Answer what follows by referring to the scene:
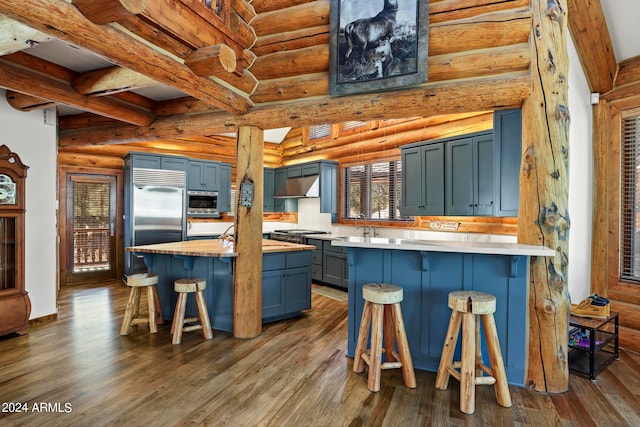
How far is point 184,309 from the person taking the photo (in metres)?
3.54

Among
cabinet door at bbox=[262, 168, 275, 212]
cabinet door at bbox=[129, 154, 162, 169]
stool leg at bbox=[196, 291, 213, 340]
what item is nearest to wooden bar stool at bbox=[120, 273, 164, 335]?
stool leg at bbox=[196, 291, 213, 340]

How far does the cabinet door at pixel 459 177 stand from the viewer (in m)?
4.07

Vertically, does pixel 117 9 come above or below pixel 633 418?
above

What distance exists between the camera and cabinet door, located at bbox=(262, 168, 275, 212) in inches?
301

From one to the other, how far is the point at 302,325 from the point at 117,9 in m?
3.37

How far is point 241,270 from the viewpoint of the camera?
3.60m

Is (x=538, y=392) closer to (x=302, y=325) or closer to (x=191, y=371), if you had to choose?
(x=302, y=325)

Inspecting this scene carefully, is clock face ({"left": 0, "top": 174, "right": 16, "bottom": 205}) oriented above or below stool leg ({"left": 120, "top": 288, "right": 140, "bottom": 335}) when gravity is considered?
above

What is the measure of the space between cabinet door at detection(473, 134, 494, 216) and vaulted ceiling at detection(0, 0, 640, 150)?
4.01 feet

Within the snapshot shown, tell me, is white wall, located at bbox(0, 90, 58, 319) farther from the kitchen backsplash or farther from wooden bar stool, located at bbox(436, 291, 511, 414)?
wooden bar stool, located at bbox(436, 291, 511, 414)

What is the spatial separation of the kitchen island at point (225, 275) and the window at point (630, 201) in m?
3.42

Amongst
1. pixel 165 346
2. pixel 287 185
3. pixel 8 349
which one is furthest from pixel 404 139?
pixel 8 349

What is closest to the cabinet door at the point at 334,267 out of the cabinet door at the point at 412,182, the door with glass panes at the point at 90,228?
the cabinet door at the point at 412,182

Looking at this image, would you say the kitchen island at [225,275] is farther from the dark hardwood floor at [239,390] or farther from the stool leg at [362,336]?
the stool leg at [362,336]
